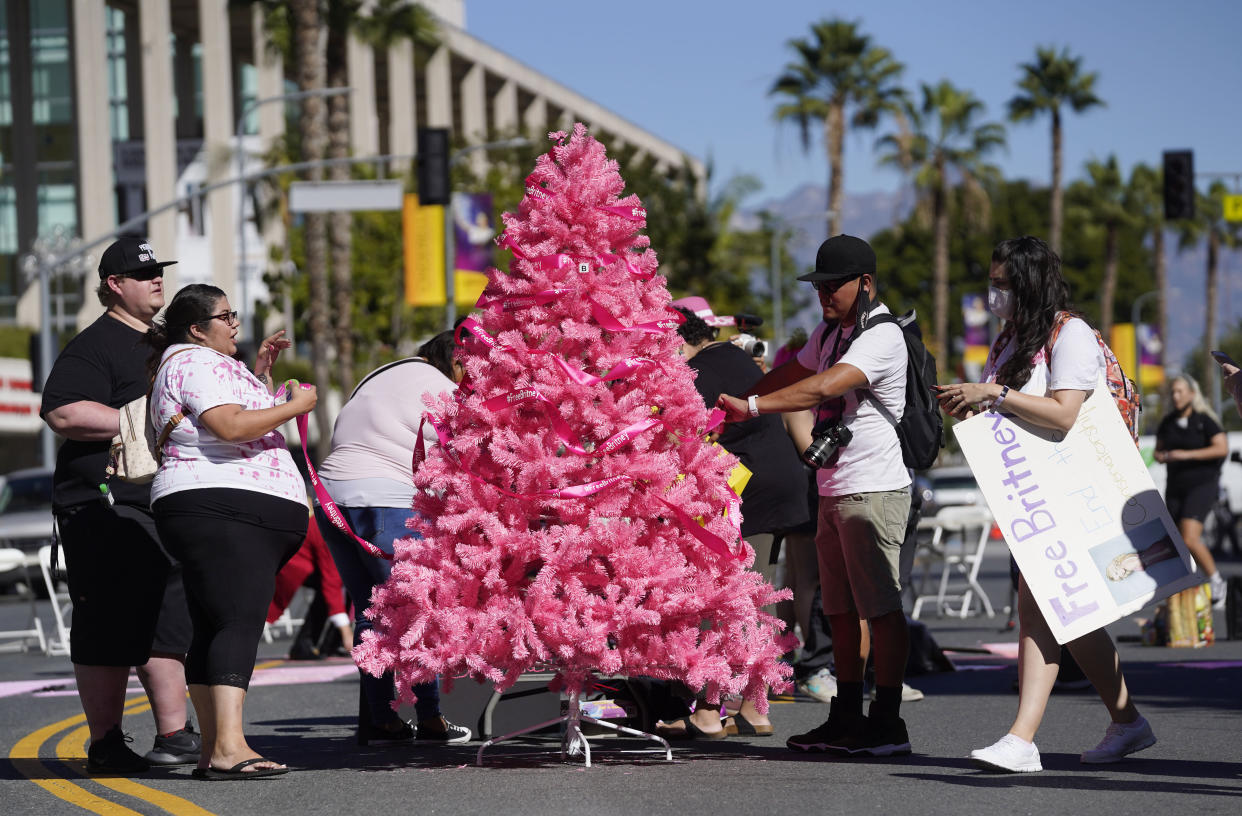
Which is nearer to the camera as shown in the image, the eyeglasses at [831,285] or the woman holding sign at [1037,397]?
the woman holding sign at [1037,397]

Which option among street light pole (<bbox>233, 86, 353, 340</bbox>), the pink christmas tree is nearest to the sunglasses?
the pink christmas tree

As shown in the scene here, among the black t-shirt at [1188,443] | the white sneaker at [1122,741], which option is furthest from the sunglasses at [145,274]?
the black t-shirt at [1188,443]

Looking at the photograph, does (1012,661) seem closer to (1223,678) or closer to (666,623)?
(1223,678)

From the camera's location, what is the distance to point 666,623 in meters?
6.83

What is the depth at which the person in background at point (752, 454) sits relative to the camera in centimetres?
830

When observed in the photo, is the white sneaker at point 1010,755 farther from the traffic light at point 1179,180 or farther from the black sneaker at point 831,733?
the traffic light at point 1179,180

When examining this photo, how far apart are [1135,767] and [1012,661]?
474 centimetres

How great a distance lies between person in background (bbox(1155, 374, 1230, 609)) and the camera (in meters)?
13.5

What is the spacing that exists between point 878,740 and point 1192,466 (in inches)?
293

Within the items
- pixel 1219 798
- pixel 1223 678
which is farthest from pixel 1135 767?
pixel 1223 678

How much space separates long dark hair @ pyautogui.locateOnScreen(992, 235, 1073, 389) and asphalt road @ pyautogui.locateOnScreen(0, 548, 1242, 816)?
1520 millimetres

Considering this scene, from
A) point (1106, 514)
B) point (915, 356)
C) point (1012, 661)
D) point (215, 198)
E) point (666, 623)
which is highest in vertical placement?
point (215, 198)

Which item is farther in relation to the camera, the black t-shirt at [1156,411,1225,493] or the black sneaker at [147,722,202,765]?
the black t-shirt at [1156,411,1225,493]

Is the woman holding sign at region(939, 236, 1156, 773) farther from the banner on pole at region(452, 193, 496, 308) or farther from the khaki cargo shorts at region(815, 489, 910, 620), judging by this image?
the banner on pole at region(452, 193, 496, 308)
